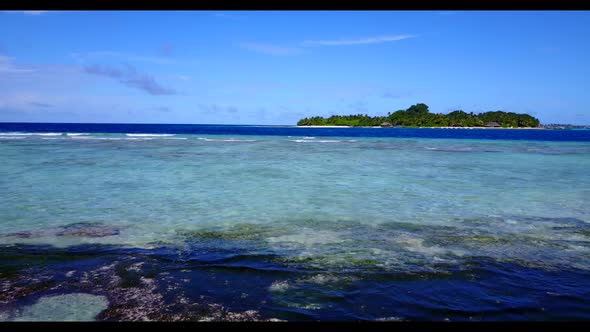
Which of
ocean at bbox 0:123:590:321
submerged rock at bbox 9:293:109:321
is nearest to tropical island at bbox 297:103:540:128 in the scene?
ocean at bbox 0:123:590:321

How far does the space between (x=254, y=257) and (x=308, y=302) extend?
5.48 ft

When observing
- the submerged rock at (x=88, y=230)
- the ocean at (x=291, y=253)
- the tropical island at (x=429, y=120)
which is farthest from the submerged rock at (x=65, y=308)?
the tropical island at (x=429, y=120)

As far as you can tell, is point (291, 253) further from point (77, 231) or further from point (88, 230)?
point (77, 231)

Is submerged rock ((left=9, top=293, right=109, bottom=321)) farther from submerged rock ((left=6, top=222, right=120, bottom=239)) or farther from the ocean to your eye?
submerged rock ((left=6, top=222, right=120, bottom=239))

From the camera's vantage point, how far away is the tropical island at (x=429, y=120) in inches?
5679

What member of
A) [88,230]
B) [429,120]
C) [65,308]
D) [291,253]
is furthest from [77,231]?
[429,120]

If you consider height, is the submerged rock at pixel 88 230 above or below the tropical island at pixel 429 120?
below

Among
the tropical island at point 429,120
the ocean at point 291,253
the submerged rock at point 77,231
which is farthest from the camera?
the tropical island at point 429,120

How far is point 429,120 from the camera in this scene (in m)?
155

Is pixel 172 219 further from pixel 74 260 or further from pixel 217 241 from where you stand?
pixel 74 260

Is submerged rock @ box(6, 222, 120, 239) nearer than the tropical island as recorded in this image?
Yes

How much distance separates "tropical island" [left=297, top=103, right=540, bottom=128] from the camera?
144250mm

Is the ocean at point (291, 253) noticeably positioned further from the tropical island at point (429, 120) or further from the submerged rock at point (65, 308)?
the tropical island at point (429, 120)

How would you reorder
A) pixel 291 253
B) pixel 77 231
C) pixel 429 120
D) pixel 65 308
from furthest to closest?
pixel 429 120
pixel 77 231
pixel 291 253
pixel 65 308
